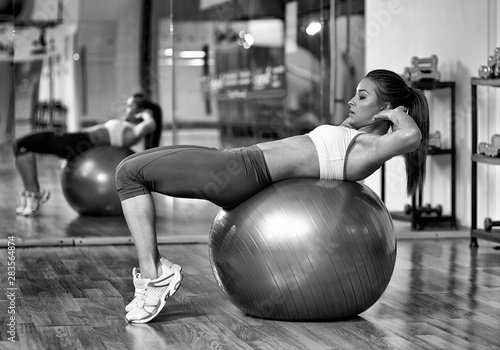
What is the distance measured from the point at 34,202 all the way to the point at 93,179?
1.31 ft

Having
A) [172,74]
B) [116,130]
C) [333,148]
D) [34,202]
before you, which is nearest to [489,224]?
[333,148]

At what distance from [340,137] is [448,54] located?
2.92m

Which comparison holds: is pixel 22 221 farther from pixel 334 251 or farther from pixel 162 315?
pixel 334 251

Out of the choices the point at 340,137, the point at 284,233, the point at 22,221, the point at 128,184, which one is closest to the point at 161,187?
the point at 128,184

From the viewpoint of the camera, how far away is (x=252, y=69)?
5926 millimetres

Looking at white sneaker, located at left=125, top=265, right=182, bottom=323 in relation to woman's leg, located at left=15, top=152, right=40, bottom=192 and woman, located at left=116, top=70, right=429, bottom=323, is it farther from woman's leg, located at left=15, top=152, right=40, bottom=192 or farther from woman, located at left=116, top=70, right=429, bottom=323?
woman's leg, located at left=15, top=152, right=40, bottom=192

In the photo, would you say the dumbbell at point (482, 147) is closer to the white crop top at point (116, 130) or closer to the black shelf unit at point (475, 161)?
the black shelf unit at point (475, 161)

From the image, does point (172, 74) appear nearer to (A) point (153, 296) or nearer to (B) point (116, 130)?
(B) point (116, 130)

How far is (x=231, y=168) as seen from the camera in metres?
2.84

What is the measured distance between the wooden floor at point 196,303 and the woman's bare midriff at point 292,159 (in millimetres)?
512

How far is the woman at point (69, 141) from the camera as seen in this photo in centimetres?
535

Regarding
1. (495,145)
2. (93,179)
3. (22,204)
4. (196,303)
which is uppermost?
(495,145)

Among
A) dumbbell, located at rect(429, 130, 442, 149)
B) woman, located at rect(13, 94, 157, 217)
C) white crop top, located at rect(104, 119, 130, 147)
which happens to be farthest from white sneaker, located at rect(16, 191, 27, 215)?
dumbbell, located at rect(429, 130, 442, 149)

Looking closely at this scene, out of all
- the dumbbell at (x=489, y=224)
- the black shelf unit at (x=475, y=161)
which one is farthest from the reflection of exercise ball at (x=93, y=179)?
the dumbbell at (x=489, y=224)
